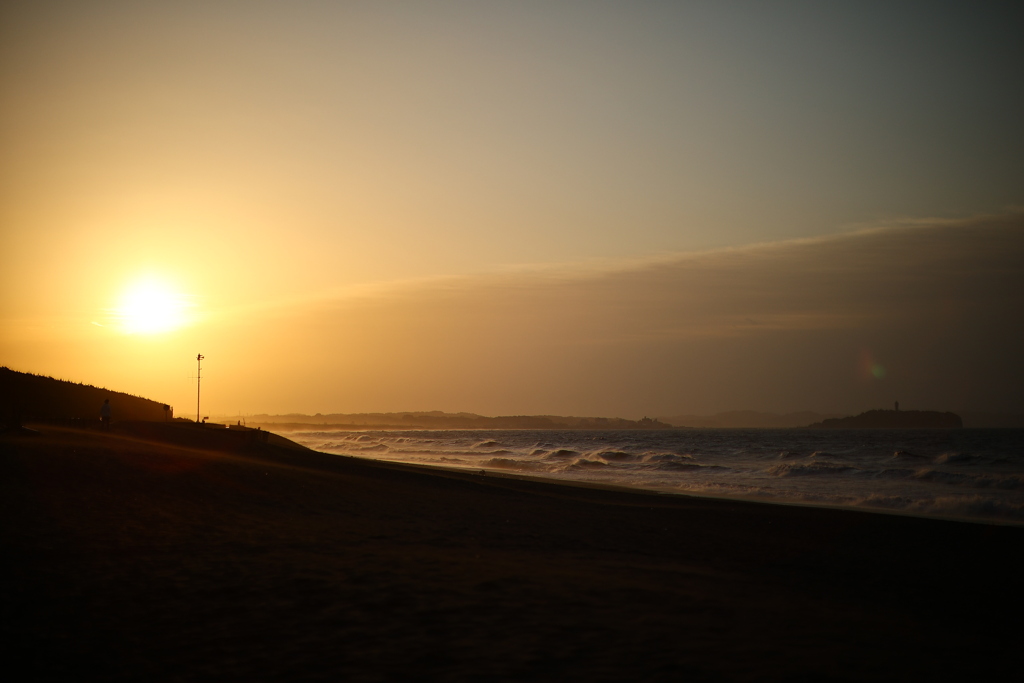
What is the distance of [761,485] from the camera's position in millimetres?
30766

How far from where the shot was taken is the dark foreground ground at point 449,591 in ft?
20.8

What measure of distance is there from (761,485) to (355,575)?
83.8ft

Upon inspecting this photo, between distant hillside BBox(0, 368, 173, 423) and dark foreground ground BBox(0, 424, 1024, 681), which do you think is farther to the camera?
distant hillside BBox(0, 368, 173, 423)

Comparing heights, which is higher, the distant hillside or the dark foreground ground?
the distant hillside

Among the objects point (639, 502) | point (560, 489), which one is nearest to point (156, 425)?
point (560, 489)

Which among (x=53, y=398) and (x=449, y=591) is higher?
(x=53, y=398)

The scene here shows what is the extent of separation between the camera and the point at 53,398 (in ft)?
A: 158

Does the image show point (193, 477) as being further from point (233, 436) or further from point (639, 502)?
point (233, 436)

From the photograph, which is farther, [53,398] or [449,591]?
[53,398]

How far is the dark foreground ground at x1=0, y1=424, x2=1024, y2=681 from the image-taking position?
20.8 feet

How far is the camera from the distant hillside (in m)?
41.8

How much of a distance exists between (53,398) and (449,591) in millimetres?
50083

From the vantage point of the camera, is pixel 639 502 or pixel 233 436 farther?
pixel 233 436

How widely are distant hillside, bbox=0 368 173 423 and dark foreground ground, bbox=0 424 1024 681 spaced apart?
30844mm
